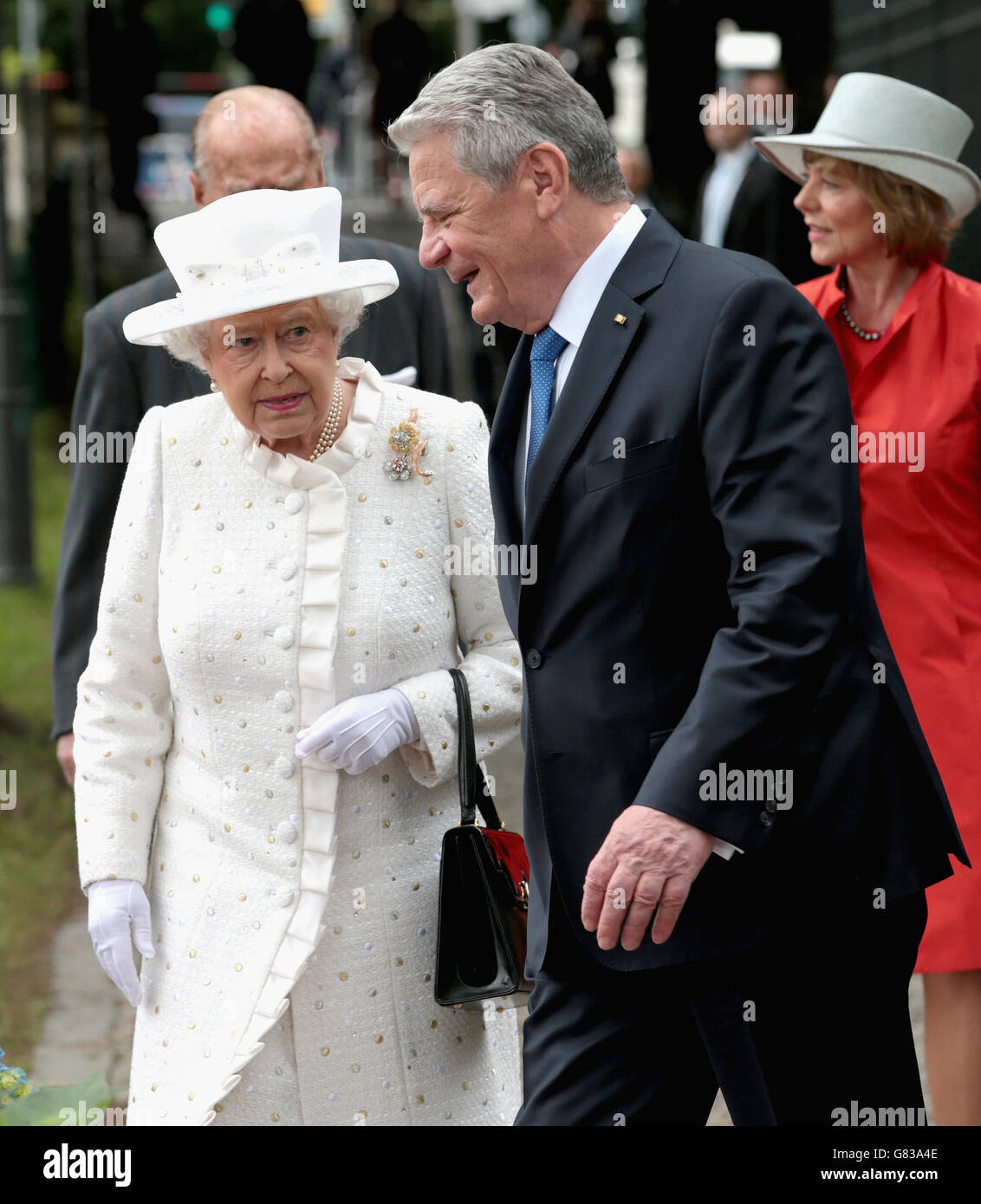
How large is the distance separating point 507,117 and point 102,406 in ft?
5.79

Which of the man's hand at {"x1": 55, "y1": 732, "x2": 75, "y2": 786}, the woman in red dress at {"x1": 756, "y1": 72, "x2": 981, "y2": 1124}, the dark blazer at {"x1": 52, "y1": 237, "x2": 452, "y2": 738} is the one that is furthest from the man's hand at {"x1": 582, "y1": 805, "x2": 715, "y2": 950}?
the man's hand at {"x1": 55, "y1": 732, "x2": 75, "y2": 786}

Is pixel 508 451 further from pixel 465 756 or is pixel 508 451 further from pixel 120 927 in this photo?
pixel 120 927

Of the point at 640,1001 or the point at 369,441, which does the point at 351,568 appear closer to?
the point at 369,441

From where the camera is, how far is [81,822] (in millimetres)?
3297

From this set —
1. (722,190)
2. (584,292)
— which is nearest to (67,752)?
(584,292)

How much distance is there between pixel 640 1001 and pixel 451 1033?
2.10ft

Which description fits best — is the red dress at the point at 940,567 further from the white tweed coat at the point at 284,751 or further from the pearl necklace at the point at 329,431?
the pearl necklace at the point at 329,431

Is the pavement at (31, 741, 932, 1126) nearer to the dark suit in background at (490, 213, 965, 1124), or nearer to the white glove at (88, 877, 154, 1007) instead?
the white glove at (88, 877, 154, 1007)

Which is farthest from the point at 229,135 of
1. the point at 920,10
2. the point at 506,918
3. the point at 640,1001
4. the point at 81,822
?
the point at 920,10

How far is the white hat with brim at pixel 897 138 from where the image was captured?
4043mm

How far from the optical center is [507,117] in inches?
107

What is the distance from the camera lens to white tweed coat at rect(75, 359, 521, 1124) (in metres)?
3.17

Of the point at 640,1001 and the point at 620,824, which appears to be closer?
the point at 620,824

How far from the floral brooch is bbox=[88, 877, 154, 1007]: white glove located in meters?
0.85
